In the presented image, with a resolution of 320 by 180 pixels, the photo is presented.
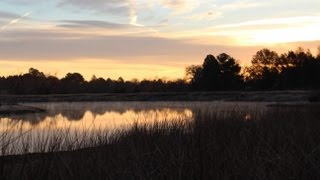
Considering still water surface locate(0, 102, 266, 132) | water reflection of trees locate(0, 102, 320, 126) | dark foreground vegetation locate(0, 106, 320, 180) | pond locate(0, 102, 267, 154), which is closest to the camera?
dark foreground vegetation locate(0, 106, 320, 180)

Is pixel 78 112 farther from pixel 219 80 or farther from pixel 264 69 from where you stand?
pixel 264 69

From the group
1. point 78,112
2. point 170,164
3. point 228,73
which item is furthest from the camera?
point 228,73

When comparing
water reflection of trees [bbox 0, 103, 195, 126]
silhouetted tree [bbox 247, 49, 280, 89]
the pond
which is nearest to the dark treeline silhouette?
silhouetted tree [bbox 247, 49, 280, 89]

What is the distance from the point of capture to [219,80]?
8738 centimetres

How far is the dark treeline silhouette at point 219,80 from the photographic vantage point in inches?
3275

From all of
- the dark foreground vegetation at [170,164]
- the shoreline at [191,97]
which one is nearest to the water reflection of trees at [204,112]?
the dark foreground vegetation at [170,164]

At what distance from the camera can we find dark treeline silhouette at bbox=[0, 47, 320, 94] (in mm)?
83188

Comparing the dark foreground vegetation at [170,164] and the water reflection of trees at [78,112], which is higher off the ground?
the dark foreground vegetation at [170,164]

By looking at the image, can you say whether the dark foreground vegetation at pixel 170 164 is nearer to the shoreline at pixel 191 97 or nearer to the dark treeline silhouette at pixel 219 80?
the shoreline at pixel 191 97

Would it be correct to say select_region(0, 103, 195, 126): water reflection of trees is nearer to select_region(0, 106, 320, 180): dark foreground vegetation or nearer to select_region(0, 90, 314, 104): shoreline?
select_region(0, 106, 320, 180): dark foreground vegetation

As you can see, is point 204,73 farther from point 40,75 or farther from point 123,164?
point 123,164

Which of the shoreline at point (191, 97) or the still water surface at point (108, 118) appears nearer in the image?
the still water surface at point (108, 118)

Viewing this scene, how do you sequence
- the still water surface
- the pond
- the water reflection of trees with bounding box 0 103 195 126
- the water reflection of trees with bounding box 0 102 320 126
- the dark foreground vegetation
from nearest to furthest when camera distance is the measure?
the dark foreground vegetation → the pond → the still water surface → the water reflection of trees with bounding box 0 102 320 126 → the water reflection of trees with bounding box 0 103 195 126

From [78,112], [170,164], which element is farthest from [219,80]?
[170,164]
